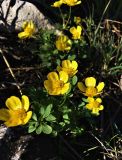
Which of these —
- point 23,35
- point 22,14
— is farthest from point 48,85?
point 22,14

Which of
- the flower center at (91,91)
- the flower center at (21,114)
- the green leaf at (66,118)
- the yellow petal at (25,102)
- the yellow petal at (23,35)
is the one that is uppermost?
the yellow petal at (23,35)

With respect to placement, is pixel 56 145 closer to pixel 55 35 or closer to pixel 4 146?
pixel 4 146

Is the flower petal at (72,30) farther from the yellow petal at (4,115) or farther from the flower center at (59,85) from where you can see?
the yellow petal at (4,115)

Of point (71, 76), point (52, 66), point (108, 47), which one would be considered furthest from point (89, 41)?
point (71, 76)

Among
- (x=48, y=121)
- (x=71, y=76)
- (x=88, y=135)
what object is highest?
(x=71, y=76)

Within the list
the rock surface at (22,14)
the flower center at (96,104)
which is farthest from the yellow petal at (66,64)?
the rock surface at (22,14)
